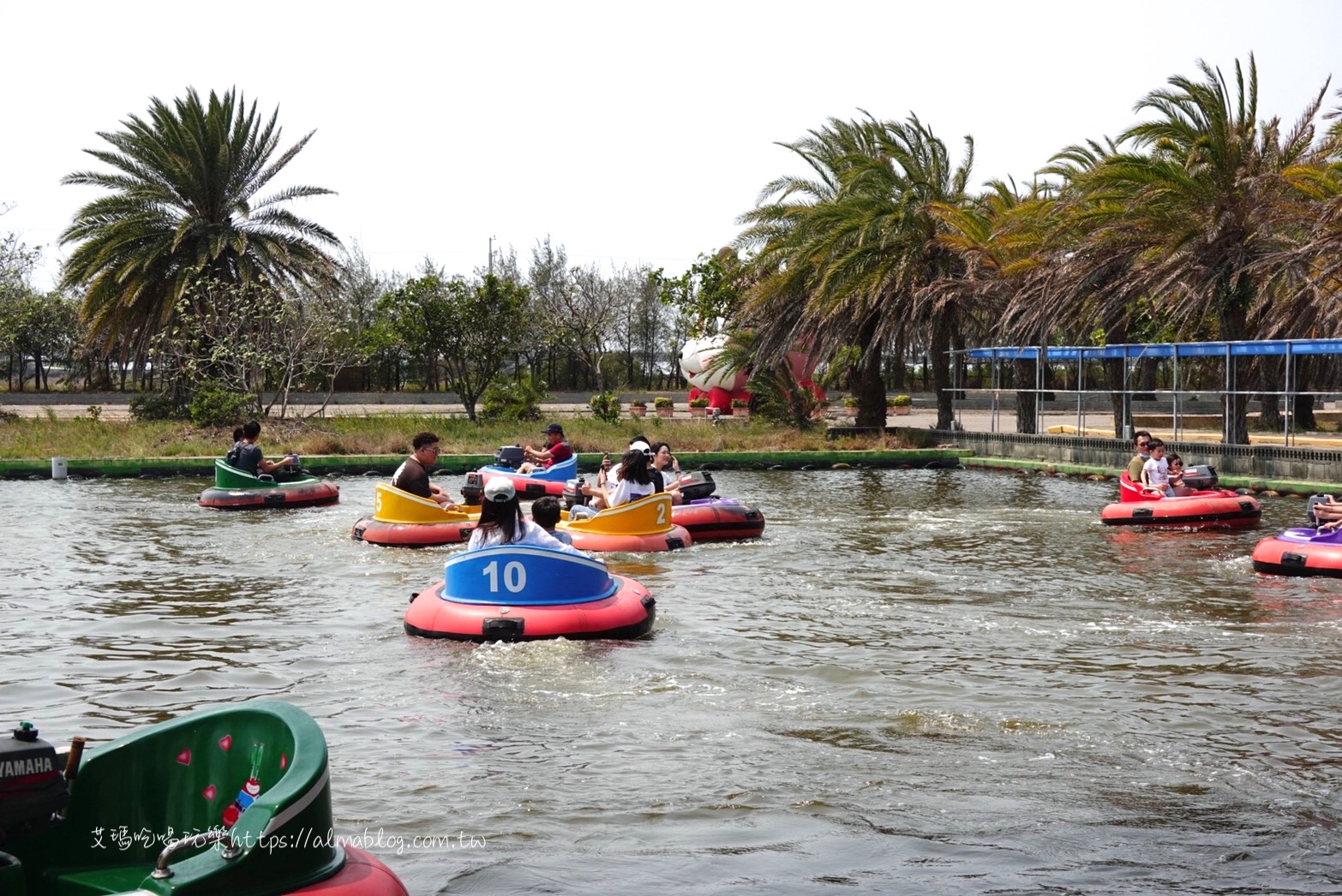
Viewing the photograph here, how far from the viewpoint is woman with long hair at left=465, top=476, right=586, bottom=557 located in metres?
11.0

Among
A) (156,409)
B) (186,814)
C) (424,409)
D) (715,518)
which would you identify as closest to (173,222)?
(156,409)

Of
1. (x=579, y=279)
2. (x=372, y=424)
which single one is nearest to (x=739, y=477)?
(x=372, y=424)

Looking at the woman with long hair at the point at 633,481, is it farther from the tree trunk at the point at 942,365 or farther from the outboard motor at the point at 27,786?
the tree trunk at the point at 942,365

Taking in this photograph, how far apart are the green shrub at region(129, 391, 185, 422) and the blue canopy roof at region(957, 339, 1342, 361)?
20468 mm

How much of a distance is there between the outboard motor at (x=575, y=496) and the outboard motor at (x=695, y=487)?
128 cm

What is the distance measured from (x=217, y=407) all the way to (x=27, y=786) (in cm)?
2909

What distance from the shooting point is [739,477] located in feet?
93.4

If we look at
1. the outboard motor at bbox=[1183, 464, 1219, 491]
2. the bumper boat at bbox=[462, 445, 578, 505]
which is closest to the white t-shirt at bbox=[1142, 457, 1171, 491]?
the outboard motor at bbox=[1183, 464, 1219, 491]

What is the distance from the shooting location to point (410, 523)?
17312mm

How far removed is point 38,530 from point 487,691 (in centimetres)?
1226

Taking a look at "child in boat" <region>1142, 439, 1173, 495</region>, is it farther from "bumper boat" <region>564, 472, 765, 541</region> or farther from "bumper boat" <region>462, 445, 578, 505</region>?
"bumper boat" <region>462, 445, 578, 505</region>

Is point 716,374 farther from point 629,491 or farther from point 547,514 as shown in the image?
point 547,514

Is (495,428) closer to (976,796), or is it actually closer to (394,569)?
(394,569)

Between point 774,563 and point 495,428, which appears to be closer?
point 774,563
